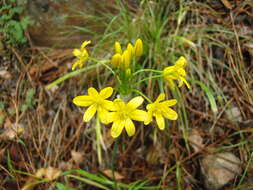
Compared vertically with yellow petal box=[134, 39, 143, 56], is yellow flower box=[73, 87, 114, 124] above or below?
below

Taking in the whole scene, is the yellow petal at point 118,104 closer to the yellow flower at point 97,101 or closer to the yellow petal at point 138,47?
the yellow flower at point 97,101

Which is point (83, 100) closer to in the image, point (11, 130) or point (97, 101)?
point (97, 101)

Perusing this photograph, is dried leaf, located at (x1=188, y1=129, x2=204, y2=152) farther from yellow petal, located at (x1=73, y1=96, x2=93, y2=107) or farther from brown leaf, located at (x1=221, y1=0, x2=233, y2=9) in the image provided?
brown leaf, located at (x1=221, y1=0, x2=233, y2=9)

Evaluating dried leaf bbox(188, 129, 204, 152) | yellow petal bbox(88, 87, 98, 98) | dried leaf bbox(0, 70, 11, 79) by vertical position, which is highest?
yellow petal bbox(88, 87, 98, 98)

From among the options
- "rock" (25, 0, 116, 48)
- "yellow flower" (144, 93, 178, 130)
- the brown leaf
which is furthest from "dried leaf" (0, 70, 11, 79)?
the brown leaf

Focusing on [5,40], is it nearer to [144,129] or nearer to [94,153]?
[94,153]

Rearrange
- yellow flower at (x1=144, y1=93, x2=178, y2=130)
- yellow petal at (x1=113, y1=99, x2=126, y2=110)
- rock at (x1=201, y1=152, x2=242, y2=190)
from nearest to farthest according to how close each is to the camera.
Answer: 1. yellow petal at (x1=113, y1=99, x2=126, y2=110)
2. yellow flower at (x1=144, y1=93, x2=178, y2=130)
3. rock at (x1=201, y1=152, x2=242, y2=190)

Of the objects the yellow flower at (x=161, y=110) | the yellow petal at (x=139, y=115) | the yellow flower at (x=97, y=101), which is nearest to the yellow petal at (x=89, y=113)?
the yellow flower at (x=97, y=101)

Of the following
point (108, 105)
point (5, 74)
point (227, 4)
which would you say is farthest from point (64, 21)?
point (227, 4)

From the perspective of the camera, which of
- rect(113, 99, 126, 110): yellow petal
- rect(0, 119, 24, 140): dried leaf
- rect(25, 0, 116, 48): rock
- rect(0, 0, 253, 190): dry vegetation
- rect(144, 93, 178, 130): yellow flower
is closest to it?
rect(113, 99, 126, 110): yellow petal
